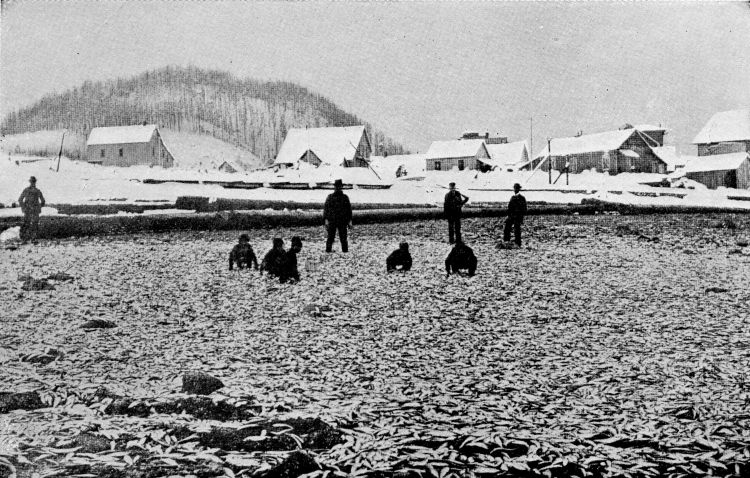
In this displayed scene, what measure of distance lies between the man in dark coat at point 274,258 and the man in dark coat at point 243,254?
44cm

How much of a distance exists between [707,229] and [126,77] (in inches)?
697

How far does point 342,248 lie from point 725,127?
10.3m

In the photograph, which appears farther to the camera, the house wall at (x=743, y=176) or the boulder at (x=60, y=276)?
the house wall at (x=743, y=176)

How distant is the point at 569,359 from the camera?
20.0ft

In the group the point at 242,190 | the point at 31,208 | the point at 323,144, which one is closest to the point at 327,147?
the point at 323,144

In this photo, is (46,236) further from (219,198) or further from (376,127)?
(376,127)

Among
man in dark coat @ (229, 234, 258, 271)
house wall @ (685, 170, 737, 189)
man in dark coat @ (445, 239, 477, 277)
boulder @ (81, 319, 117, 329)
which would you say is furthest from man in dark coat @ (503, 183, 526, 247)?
house wall @ (685, 170, 737, 189)

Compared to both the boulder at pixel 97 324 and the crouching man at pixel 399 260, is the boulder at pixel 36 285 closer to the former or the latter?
the boulder at pixel 97 324

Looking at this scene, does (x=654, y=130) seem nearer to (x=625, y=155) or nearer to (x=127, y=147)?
(x=127, y=147)

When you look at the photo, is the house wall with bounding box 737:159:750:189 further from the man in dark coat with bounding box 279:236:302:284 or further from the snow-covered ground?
the man in dark coat with bounding box 279:236:302:284

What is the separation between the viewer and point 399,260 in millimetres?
11219

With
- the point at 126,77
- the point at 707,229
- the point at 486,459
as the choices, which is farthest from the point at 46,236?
the point at 707,229

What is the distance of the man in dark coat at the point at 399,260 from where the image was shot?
1119cm

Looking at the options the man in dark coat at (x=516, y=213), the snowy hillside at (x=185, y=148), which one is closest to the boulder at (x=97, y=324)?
the snowy hillside at (x=185, y=148)
